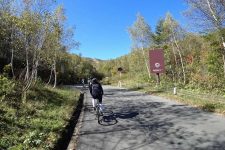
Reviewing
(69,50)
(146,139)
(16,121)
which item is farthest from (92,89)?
(69,50)

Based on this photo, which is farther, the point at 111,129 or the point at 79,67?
the point at 79,67

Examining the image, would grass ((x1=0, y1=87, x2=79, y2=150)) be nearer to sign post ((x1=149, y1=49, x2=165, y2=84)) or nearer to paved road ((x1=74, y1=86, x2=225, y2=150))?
paved road ((x1=74, y1=86, x2=225, y2=150))

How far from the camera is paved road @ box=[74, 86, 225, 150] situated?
34.9 feet

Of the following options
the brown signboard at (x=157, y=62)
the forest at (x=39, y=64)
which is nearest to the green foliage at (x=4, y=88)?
the forest at (x=39, y=64)

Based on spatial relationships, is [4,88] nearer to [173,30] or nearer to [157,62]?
[157,62]

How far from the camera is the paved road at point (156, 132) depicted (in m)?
10.6

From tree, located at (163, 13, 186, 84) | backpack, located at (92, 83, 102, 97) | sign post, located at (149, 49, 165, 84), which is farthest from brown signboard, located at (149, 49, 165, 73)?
backpack, located at (92, 83, 102, 97)

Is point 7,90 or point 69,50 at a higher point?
point 69,50

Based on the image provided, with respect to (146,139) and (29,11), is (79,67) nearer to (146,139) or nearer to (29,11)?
(29,11)

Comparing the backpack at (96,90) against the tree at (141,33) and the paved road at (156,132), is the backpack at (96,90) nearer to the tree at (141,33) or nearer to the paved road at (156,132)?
the paved road at (156,132)

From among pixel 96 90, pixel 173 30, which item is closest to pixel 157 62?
pixel 173 30

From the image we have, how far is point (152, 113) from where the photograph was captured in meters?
18.1

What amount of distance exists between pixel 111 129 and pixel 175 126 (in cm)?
270

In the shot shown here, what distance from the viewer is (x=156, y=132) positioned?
12703 mm
